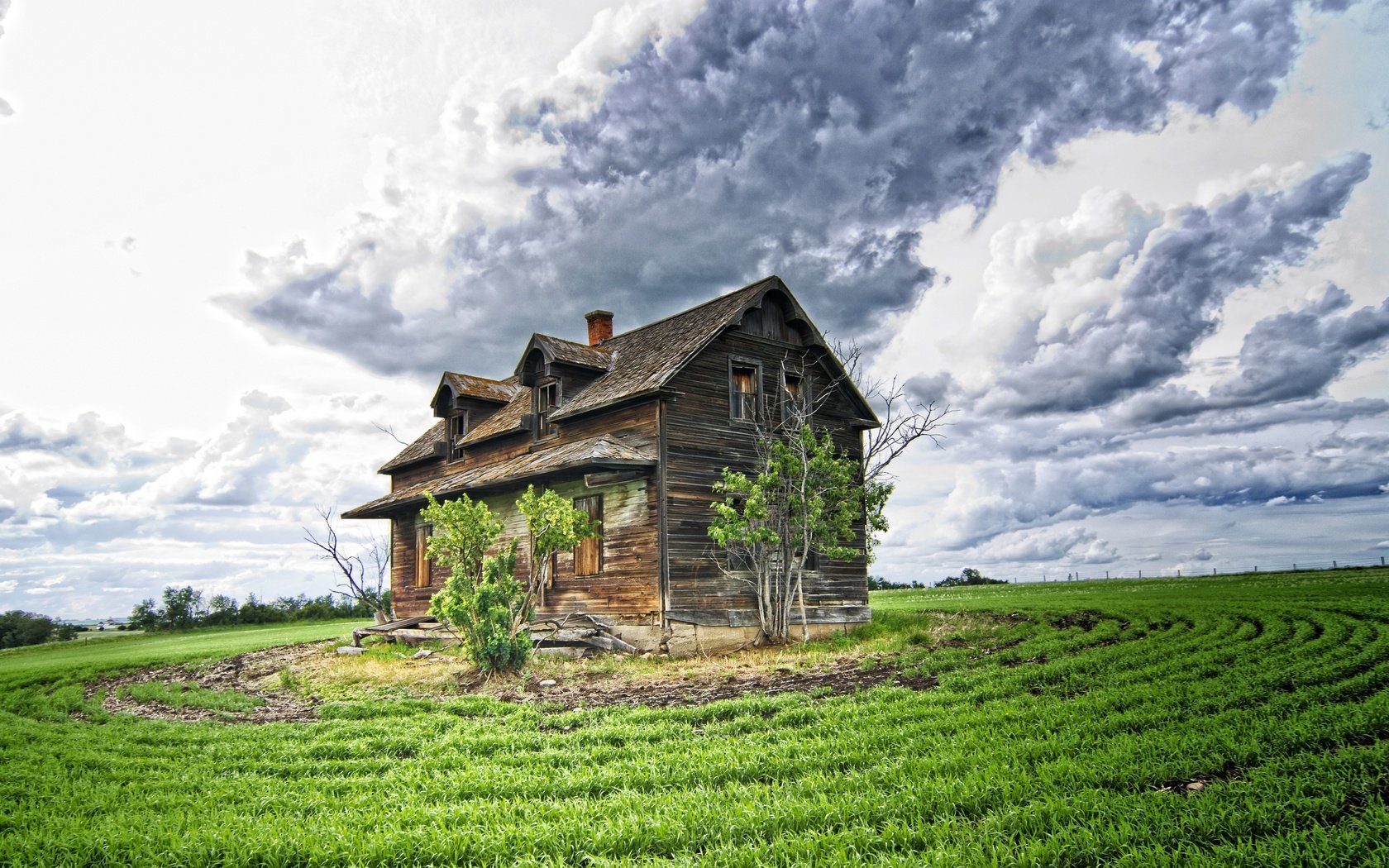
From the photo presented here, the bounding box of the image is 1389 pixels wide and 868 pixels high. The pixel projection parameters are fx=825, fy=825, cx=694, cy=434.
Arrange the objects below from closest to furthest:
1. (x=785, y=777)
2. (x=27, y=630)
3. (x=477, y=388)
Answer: (x=785, y=777), (x=477, y=388), (x=27, y=630)

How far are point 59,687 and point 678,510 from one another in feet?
49.6

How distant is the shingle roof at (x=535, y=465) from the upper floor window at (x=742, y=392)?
9.71ft

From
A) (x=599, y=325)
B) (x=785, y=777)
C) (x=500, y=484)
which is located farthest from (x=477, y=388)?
(x=785, y=777)

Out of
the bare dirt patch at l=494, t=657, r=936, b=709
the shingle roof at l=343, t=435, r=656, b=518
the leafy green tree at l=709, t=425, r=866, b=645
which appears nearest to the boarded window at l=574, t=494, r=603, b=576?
the shingle roof at l=343, t=435, r=656, b=518

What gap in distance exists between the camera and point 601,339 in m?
28.7

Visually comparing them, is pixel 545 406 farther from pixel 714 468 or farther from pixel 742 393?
pixel 714 468

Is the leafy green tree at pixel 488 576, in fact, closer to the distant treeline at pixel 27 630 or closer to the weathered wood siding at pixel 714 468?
the weathered wood siding at pixel 714 468

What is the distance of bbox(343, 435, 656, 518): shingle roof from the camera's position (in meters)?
19.2

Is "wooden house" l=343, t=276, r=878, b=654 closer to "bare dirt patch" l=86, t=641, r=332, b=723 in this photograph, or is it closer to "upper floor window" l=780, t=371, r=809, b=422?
"upper floor window" l=780, t=371, r=809, b=422

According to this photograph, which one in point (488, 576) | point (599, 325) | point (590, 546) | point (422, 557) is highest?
point (599, 325)

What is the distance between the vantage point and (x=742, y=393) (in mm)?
22391

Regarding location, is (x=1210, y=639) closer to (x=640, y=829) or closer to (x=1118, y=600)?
(x=640, y=829)

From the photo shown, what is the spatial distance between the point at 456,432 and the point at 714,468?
12.5 meters

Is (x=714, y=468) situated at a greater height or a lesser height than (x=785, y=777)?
greater
